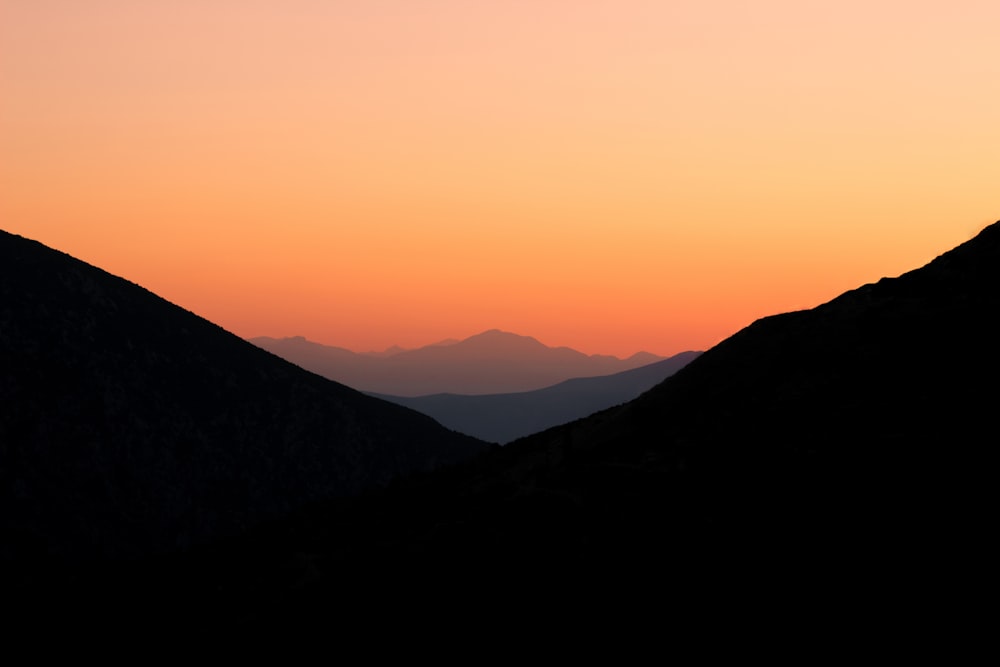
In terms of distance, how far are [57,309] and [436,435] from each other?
5357 centimetres

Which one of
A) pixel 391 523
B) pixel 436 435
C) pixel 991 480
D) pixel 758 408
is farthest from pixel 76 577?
pixel 436 435

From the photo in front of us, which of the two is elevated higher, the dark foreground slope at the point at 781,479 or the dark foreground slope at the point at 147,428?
the dark foreground slope at the point at 147,428

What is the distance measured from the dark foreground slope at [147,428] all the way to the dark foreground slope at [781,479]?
74.9 metres

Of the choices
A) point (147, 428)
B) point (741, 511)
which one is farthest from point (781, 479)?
point (147, 428)

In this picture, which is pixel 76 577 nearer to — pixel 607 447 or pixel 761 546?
pixel 607 447

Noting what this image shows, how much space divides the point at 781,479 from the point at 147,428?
103 metres

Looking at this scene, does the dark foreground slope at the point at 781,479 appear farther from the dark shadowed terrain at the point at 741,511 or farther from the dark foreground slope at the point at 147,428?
the dark foreground slope at the point at 147,428

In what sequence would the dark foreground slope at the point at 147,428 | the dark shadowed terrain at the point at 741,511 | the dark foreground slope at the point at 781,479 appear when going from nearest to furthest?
the dark shadowed terrain at the point at 741,511 → the dark foreground slope at the point at 781,479 → the dark foreground slope at the point at 147,428

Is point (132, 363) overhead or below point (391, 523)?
overhead

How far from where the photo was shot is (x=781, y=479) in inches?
886

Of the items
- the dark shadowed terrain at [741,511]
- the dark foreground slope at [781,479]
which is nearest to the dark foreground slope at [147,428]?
the dark shadowed terrain at [741,511]

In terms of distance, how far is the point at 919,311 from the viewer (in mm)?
30078

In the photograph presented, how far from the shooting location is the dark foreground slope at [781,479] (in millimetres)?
19547

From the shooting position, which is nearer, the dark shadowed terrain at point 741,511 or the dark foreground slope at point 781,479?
the dark shadowed terrain at point 741,511
